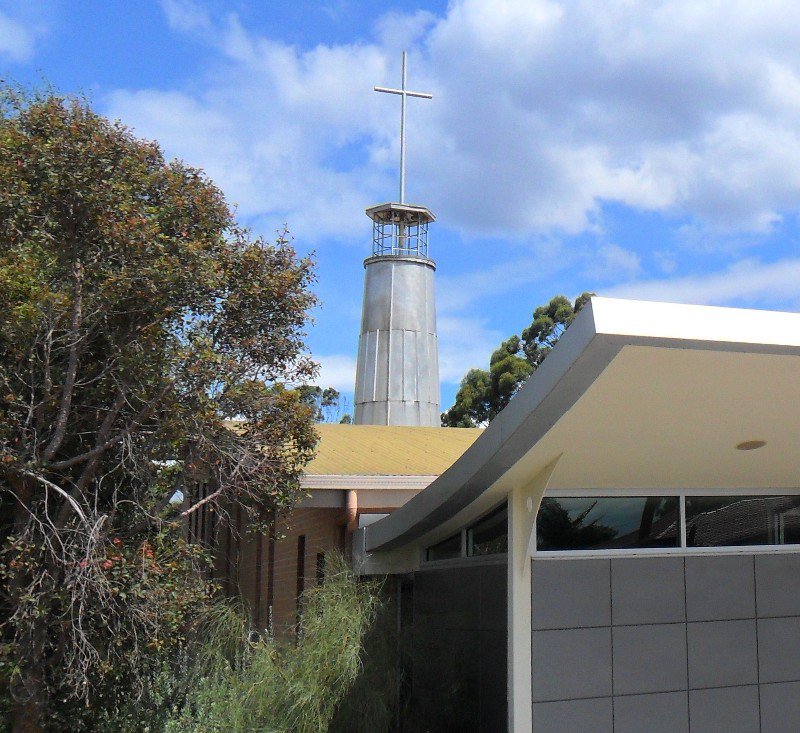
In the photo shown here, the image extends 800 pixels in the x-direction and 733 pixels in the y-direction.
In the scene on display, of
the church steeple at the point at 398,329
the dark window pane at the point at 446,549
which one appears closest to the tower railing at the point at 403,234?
the church steeple at the point at 398,329

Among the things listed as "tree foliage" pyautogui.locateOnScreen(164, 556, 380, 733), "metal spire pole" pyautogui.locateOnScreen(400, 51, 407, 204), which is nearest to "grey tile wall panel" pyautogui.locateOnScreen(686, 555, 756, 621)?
"tree foliage" pyautogui.locateOnScreen(164, 556, 380, 733)

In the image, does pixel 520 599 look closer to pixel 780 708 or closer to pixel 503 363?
pixel 780 708

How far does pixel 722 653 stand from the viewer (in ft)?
28.5

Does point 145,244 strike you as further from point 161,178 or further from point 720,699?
point 720,699

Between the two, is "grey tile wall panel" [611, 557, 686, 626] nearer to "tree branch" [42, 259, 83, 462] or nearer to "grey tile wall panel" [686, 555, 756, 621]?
"grey tile wall panel" [686, 555, 756, 621]

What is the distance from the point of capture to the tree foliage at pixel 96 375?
789cm

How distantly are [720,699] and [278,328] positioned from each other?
5243 millimetres

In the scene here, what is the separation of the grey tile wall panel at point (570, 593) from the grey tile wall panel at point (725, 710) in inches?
45.2

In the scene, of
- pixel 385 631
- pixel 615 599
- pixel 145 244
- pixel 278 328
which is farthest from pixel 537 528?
pixel 145 244

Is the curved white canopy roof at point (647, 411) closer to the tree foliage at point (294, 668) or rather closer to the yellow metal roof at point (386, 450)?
the tree foliage at point (294, 668)

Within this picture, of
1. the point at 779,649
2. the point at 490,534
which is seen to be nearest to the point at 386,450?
the point at 490,534

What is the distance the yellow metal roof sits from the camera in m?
12.6

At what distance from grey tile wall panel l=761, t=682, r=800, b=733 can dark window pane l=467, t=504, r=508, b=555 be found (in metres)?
2.68

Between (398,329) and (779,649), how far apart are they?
738 inches
